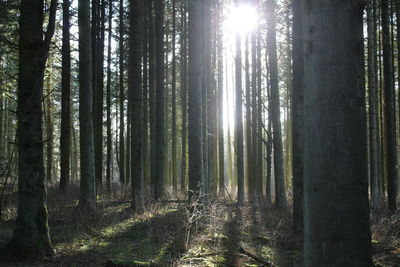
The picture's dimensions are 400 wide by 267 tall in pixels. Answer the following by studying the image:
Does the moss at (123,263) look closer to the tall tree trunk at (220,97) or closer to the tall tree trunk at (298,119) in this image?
the tall tree trunk at (298,119)

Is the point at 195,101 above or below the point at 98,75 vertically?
below

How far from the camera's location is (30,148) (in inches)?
197

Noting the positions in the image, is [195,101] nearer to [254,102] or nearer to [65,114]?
[65,114]

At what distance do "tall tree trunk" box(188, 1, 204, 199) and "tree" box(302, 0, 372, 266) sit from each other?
21.3ft

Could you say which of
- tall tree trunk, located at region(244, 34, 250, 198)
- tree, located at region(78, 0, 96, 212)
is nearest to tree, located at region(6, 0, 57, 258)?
tree, located at region(78, 0, 96, 212)

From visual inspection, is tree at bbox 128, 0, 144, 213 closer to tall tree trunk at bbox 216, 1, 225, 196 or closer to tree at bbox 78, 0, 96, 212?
tree at bbox 78, 0, 96, 212

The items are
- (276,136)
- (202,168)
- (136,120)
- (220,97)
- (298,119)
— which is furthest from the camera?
(220,97)

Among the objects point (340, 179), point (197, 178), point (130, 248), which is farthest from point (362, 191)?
point (197, 178)

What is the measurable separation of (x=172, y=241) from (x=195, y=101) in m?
3.51

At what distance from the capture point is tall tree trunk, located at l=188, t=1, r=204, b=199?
8.35 meters

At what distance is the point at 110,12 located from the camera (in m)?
15.7

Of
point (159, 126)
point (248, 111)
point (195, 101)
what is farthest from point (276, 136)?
point (248, 111)

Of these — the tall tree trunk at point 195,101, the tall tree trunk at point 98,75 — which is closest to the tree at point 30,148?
the tall tree trunk at point 195,101

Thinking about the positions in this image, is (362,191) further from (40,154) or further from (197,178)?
(197,178)
